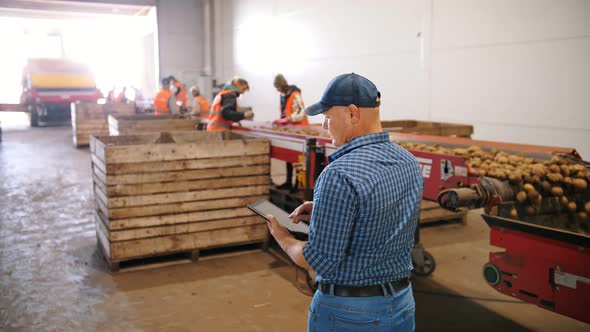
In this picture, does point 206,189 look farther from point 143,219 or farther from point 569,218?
point 569,218

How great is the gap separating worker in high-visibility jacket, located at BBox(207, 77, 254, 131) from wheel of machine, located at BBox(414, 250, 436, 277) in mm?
3544

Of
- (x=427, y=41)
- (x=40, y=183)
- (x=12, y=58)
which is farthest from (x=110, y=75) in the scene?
(x=427, y=41)

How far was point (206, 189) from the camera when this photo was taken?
569 cm

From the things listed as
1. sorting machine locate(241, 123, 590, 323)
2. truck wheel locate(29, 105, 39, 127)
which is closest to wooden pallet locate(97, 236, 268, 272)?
sorting machine locate(241, 123, 590, 323)

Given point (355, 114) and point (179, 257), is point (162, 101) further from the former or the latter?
point (355, 114)

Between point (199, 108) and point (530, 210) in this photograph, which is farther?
point (199, 108)

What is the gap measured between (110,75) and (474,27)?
2888 centimetres

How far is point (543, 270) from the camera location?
3.54 m

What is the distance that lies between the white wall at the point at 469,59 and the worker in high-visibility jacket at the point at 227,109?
397 centimetres

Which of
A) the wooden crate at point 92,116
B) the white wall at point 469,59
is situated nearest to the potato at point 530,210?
the white wall at point 469,59

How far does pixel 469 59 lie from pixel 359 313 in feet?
26.1

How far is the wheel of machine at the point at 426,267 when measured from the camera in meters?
5.33

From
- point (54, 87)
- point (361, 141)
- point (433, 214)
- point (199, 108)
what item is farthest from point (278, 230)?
point (54, 87)

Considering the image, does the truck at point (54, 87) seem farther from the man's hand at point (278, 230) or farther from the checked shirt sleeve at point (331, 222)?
the checked shirt sleeve at point (331, 222)
